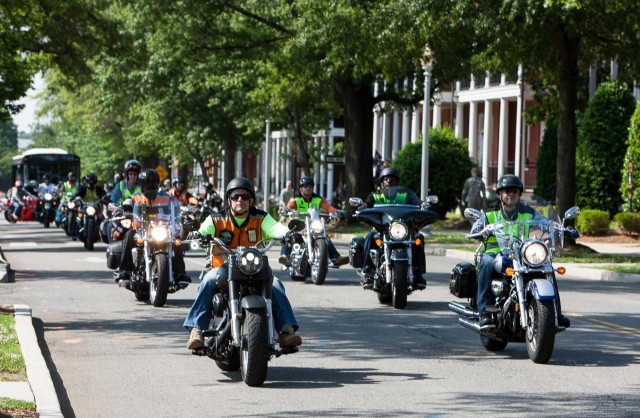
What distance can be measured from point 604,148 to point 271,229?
29.0 m

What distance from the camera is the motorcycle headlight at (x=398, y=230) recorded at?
54.4 ft

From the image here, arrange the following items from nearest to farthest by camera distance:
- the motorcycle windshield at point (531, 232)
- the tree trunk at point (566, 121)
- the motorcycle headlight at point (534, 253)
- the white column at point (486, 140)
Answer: the motorcycle headlight at point (534, 253), the motorcycle windshield at point (531, 232), the tree trunk at point (566, 121), the white column at point (486, 140)

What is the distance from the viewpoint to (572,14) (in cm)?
2711

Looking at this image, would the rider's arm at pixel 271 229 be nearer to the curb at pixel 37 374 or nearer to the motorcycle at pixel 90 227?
the curb at pixel 37 374

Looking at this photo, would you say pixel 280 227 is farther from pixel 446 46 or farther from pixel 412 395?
pixel 446 46

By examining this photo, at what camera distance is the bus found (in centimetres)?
5428

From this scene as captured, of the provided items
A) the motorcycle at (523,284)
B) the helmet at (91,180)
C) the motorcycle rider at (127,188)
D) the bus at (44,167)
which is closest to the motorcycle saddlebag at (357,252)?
the motorcycle rider at (127,188)

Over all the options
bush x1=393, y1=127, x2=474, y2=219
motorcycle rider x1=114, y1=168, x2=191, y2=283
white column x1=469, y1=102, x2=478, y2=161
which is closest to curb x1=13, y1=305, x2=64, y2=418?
motorcycle rider x1=114, y1=168, x2=191, y2=283

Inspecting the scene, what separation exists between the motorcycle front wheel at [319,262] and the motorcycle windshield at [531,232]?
8.52 m

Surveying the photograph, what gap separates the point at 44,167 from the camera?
178 ft

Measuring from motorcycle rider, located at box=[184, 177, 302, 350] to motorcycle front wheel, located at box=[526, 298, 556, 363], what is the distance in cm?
205

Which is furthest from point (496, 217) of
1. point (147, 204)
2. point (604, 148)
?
point (604, 148)

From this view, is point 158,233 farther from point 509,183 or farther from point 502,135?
point 502,135

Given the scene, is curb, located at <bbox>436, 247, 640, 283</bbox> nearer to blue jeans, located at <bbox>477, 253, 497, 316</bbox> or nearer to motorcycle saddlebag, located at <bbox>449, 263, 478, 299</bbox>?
motorcycle saddlebag, located at <bbox>449, 263, 478, 299</bbox>
